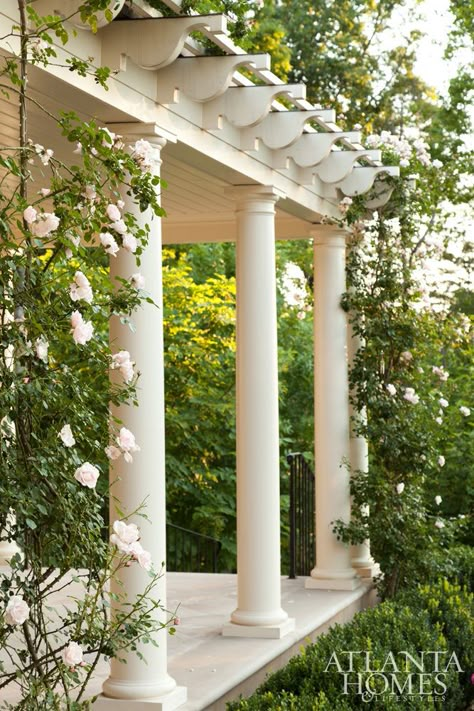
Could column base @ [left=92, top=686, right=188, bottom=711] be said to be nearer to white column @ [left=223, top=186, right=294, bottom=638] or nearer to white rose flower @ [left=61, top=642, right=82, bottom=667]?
white rose flower @ [left=61, top=642, right=82, bottom=667]

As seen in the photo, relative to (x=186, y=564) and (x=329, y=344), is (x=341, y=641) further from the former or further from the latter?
(x=186, y=564)

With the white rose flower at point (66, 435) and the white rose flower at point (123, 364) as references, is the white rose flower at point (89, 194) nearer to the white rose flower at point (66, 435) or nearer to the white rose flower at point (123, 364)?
the white rose flower at point (123, 364)

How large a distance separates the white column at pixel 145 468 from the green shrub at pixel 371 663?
2.21ft

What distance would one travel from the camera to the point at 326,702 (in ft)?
23.9

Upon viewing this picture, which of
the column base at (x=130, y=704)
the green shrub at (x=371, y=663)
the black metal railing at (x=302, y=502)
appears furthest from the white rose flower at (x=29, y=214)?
the black metal railing at (x=302, y=502)

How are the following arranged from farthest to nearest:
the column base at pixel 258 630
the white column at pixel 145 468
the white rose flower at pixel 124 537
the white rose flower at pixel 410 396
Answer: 1. the white rose flower at pixel 410 396
2. the column base at pixel 258 630
3. the white column at pixel 145 468
4. the white rose flower at pixel 124 537

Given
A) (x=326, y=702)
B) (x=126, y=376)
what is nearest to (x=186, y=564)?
(x=326, y=702)

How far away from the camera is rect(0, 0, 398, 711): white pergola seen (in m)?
7.59

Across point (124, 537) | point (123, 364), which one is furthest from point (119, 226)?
point (124, 537)

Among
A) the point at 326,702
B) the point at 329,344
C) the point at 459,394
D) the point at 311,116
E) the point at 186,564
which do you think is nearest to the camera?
the point at 326,702

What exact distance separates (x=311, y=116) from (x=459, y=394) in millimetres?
10705

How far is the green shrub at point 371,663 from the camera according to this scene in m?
7.51

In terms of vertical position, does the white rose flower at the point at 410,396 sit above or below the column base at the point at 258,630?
above

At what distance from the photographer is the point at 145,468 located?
818cm
